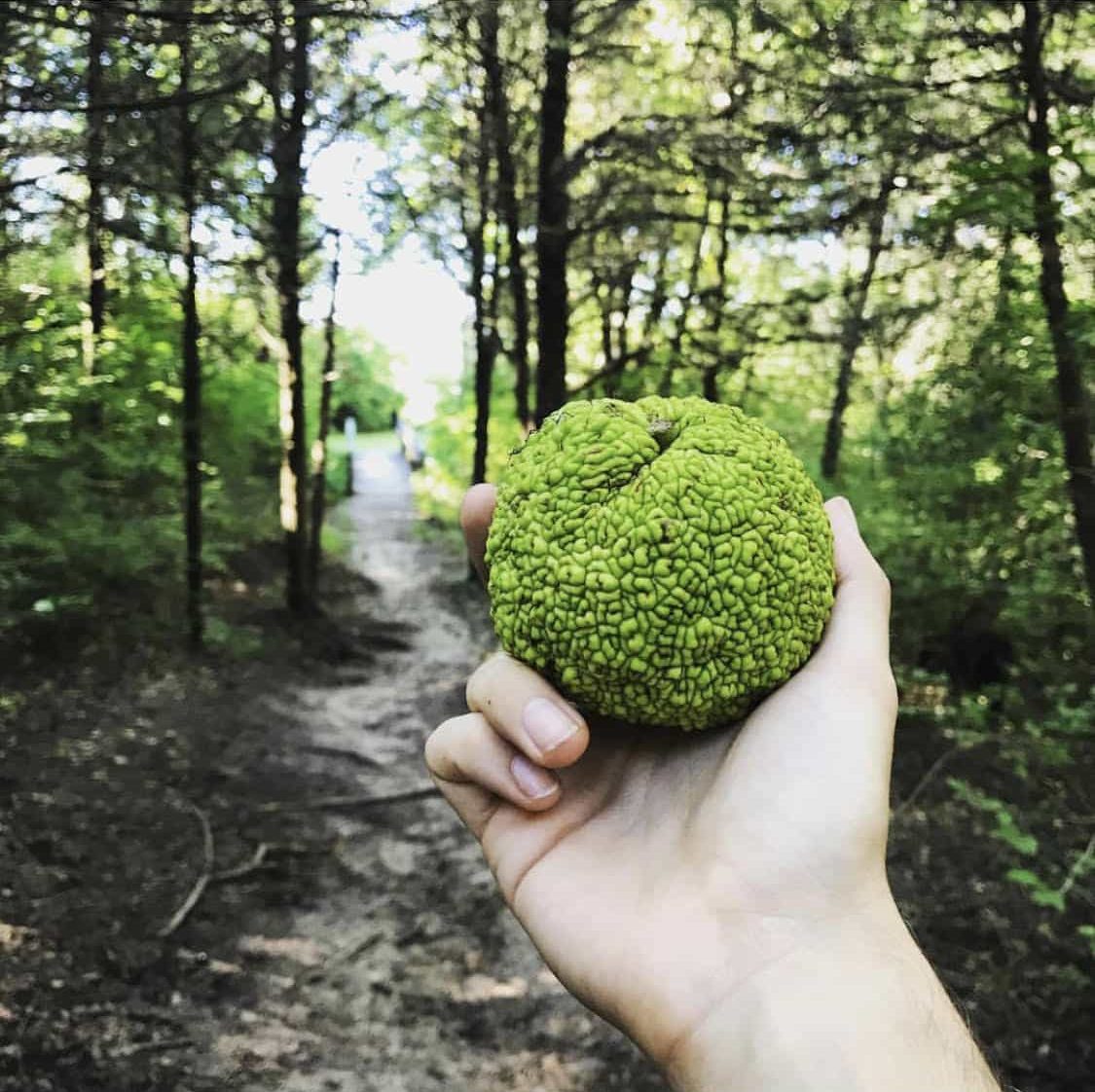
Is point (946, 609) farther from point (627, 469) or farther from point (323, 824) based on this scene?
point (627, 469)

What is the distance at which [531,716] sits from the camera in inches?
79.6

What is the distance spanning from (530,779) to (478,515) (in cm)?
69

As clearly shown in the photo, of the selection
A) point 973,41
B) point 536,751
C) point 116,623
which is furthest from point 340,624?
point 536,751

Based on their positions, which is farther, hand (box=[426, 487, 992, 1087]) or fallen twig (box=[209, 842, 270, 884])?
fallen twig (box=[209, 842, 270, 884])

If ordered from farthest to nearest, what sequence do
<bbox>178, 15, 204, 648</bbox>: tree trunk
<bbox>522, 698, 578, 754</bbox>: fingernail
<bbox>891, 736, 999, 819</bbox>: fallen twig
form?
<bbox>178, 15, 204, 648</bbox>: tree trunk → <bbox>891, 736, 999, 819</bbox>: fallen twig → <bbox>522, 698, 578, 754</bbox>: fingernail

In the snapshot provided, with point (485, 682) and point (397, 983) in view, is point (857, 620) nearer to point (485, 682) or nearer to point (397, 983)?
point (485, 682)

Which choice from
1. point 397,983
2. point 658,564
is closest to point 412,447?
point 397,983

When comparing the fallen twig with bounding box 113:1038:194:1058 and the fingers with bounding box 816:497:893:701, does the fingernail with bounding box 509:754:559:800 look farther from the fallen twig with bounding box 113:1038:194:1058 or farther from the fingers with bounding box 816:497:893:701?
the fallen twig with bounding box 113:1038:194:1058

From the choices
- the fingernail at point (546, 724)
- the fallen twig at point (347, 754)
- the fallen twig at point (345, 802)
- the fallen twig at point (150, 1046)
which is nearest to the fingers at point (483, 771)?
the fingernail at point (546, 724)

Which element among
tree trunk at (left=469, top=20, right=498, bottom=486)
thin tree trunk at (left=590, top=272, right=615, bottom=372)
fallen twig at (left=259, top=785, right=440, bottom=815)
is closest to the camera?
fallen twig at (left=259, top=785, right=440, bottom=815)

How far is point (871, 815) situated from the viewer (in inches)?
80.9

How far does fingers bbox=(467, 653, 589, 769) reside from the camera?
78.8 inches

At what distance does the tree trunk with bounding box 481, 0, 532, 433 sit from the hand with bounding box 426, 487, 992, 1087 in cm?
349

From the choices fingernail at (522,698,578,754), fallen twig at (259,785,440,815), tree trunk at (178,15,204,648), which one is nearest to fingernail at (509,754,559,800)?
fingernail at (522,698,578,754)
